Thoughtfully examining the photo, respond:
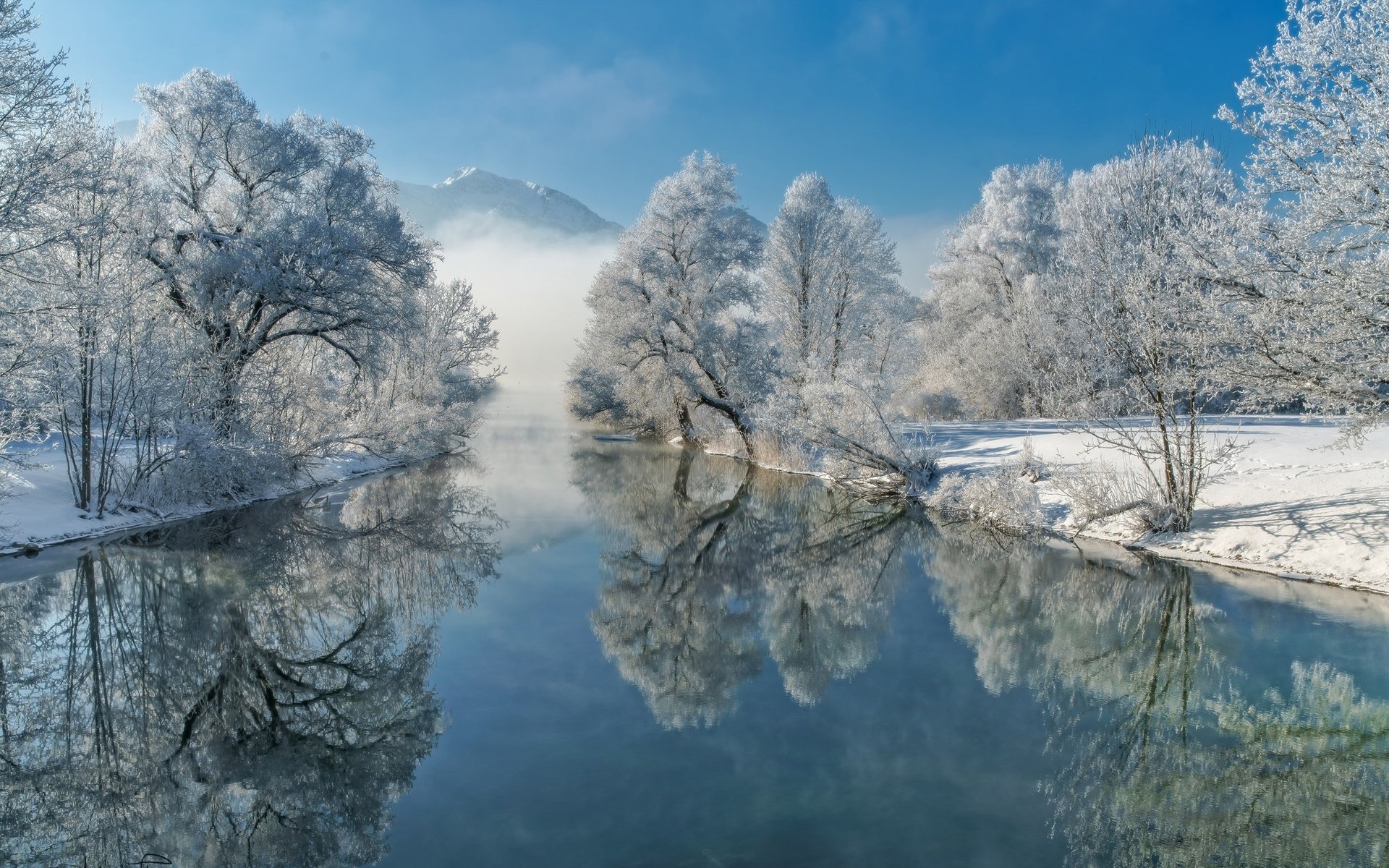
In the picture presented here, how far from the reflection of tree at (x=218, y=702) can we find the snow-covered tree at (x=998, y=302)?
76.2 ft

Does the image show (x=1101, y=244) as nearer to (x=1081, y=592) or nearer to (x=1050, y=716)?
(x=1081, y=592)

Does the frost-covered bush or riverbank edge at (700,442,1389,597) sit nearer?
riverbank edge at (700,442,1389,597)

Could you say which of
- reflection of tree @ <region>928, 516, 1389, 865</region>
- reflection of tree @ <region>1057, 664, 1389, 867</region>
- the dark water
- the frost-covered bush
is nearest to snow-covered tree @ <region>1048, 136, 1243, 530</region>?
the frost-covered bush

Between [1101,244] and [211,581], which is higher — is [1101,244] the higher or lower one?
the higher one

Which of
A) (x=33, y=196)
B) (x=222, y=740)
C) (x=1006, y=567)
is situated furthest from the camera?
(x=1006, y=567)

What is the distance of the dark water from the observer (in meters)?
4.37

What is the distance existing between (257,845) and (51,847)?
109cm

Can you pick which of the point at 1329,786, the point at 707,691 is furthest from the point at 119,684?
the point at 1329,786

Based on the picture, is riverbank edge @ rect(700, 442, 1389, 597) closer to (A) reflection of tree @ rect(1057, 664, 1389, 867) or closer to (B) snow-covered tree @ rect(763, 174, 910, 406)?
(A) reflection of tree @ rect(1057, 664, 1389, 867)

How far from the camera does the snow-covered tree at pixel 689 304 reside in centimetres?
2586

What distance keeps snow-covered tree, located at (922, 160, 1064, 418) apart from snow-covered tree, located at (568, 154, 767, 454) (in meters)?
9.36

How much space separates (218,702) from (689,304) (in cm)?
2295

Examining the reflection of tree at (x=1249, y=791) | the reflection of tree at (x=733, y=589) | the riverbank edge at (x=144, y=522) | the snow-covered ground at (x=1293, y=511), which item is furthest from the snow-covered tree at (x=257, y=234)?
the snow-covered ground at (x=1293, y=511)

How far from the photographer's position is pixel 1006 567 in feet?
36.6
